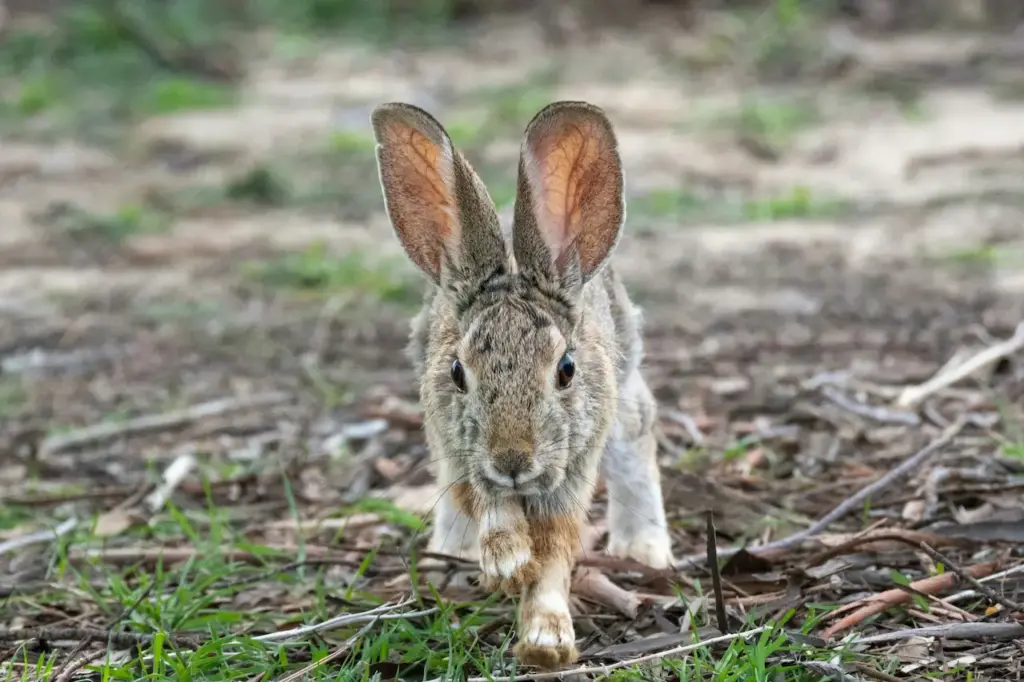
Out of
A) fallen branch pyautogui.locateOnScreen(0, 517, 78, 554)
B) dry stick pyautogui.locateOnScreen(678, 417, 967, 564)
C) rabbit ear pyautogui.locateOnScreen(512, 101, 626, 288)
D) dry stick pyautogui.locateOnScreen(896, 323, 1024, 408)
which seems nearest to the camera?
rabbit ear pyautogui.locateOnScreen(512, 101, 626, 288)

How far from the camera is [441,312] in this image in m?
4.24

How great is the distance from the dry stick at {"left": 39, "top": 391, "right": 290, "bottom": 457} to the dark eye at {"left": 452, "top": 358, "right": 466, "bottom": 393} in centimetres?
306

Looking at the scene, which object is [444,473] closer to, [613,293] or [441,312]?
[441,312]

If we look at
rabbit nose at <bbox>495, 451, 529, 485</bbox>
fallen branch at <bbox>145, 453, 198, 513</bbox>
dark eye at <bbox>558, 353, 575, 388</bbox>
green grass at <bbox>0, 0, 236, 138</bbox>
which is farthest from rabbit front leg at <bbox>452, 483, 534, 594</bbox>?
green grass at <bbox>0, 0, 236, 138</bbox>

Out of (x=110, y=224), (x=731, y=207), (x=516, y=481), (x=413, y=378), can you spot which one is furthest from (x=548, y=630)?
(x=110, y=224)

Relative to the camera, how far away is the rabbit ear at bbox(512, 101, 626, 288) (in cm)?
407

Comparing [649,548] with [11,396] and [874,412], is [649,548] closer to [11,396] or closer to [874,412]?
[874,412]

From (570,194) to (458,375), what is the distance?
72 cm

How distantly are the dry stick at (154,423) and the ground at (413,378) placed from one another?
17 mm

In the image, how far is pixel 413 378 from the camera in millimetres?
6938

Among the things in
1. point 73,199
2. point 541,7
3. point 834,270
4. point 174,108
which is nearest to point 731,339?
point 834,270

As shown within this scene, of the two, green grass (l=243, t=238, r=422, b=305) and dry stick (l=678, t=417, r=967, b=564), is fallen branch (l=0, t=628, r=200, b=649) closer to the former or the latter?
dry stick (l=678, t=417, r=967, b=564)

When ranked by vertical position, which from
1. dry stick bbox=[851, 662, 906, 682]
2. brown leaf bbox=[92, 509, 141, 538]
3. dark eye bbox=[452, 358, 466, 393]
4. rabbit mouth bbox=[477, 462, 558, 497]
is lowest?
brown leaf bbox=[92, 509, 141, 538]

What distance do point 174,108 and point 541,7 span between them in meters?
6.66
